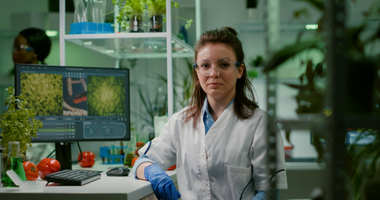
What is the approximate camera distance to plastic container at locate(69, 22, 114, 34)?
1967mm

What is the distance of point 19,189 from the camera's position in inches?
49.9

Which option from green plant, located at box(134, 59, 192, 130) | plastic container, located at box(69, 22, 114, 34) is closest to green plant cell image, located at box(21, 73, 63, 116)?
plastic container, located at box(69, 22, 114, 34)

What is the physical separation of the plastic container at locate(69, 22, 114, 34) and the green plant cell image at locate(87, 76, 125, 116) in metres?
0.34

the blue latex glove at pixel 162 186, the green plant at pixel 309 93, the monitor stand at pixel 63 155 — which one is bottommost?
the blue latex glove at pixel 162 186

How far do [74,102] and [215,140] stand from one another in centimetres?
82

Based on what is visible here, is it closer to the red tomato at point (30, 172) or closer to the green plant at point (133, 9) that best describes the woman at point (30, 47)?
the green plant at point (133, 9)

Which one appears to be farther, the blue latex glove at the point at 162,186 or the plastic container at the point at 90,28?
the plastic container at the point at 90,28

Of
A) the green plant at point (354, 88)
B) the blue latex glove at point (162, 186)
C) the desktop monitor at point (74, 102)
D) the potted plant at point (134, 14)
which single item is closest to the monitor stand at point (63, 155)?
the desktop monitor at point (74, 102)

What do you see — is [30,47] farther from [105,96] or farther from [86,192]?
[86,192]

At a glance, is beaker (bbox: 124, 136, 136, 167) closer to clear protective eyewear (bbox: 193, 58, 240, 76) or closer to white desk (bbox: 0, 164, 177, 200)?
white desk (bbox: 0, 164, 177, 200)

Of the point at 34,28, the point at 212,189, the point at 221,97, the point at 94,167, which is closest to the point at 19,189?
the point at 94,167

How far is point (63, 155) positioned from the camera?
66.5 inches

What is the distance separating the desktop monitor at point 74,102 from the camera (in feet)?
5.46

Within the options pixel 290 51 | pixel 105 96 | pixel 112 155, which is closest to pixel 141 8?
pixel 105 96
